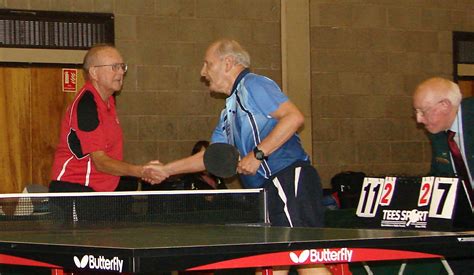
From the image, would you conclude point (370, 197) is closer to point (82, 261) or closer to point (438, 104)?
point (438, 104)

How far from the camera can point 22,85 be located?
1009 cm

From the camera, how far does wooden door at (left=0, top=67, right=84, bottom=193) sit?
10070 mm

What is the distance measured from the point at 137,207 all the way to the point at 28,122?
484 centimetres

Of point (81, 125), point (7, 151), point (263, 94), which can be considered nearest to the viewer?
point (263, 94)

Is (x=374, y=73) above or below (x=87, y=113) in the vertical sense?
above

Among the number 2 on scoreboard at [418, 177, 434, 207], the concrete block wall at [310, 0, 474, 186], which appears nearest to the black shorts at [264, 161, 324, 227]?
the number 2 on scoreboard at [418, 177, 434, 207]

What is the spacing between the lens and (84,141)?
19.4 feet

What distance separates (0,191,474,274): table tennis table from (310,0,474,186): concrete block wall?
7828 mm

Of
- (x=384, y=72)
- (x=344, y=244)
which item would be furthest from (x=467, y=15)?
(x=344, y=244)

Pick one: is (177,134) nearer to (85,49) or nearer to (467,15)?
(85,49)

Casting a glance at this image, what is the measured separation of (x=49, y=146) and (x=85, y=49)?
1.12 m

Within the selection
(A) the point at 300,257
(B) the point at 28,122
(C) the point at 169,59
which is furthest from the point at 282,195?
(C) the point at 169,59

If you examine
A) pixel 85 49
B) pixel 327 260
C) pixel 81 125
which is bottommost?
pixel 327 260

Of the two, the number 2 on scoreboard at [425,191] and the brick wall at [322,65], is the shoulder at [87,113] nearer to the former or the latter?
the number 2 on scoreboard at [425,191]
